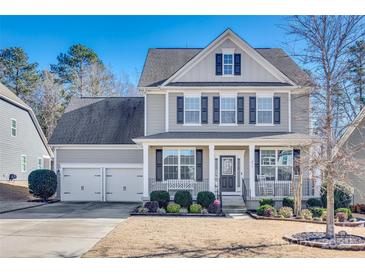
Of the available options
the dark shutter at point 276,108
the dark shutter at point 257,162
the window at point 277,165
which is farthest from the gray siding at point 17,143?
Answer: the dark shutter at point 276,108

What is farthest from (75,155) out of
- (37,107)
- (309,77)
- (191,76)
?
(37,107)

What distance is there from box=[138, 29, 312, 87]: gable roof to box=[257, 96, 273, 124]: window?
1584mm

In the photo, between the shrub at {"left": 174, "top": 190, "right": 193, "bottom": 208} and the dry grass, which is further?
the shrub at {"left": 174, "top": 190, "right": 193, "bottom": 208}

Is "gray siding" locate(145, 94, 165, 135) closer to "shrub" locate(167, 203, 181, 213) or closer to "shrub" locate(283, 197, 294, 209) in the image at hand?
"shrub" locate(167, 203, 181, 213)

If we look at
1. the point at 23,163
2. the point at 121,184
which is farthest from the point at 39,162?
the point at 121,184

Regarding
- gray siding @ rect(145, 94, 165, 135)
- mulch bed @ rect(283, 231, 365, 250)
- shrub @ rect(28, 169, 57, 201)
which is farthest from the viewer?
shrub @ rect(28, 169, 57, 201)

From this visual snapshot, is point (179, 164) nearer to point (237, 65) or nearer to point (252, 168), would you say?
point (252, 168)

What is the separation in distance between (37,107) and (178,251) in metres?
33.7

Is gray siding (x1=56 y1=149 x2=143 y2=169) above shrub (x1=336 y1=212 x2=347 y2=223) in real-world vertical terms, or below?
above

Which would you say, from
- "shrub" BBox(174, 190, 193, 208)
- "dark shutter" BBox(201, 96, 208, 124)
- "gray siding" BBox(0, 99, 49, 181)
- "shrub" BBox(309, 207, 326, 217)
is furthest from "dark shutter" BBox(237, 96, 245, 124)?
"gray siding" BBox(0, 99, 49, 181)

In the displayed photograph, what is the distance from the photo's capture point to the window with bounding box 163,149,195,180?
19.5 metres

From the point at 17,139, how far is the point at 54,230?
676 inches

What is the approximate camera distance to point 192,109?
771 inches

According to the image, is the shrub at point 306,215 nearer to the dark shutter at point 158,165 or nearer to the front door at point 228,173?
the front door at point 228,173
